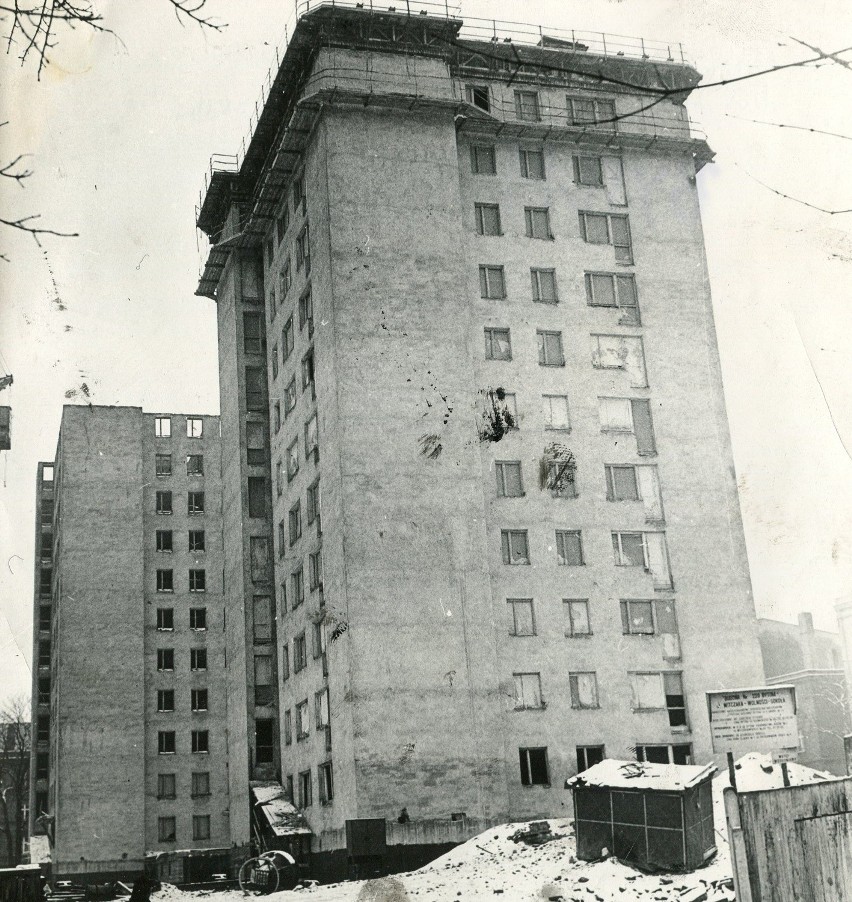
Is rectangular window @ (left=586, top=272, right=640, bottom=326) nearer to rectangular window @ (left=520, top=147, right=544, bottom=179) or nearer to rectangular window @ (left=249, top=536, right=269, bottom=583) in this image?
rectangular window @ (left=520, top=147, right=544, bottom=179)

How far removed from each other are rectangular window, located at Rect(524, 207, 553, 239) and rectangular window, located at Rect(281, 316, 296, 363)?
1198 cm

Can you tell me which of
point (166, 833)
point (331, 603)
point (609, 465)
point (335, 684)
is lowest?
point (166, 833)

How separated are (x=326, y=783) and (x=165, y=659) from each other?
35958mm

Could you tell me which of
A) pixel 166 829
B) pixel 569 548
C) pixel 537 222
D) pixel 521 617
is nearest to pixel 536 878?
pixel 521 617

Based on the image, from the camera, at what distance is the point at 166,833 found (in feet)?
256

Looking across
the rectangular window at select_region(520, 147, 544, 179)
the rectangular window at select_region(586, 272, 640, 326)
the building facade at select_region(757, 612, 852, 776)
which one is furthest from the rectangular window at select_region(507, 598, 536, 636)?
the rectangular window at select_region(520, 147, 544, 179)

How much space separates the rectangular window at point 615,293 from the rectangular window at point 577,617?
1295cm

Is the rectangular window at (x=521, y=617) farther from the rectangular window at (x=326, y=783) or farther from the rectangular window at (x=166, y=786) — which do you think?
the rectangular window at (x=166, y=786)

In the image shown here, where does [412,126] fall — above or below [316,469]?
above

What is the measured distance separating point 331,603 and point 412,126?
20864 millimetres

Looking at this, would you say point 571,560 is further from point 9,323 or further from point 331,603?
point 9,323

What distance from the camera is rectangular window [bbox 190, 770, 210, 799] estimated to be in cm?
7912

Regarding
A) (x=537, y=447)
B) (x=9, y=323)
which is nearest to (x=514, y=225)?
(x=537, y=447)

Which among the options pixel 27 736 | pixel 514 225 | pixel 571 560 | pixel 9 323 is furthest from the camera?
pixel 27 736
